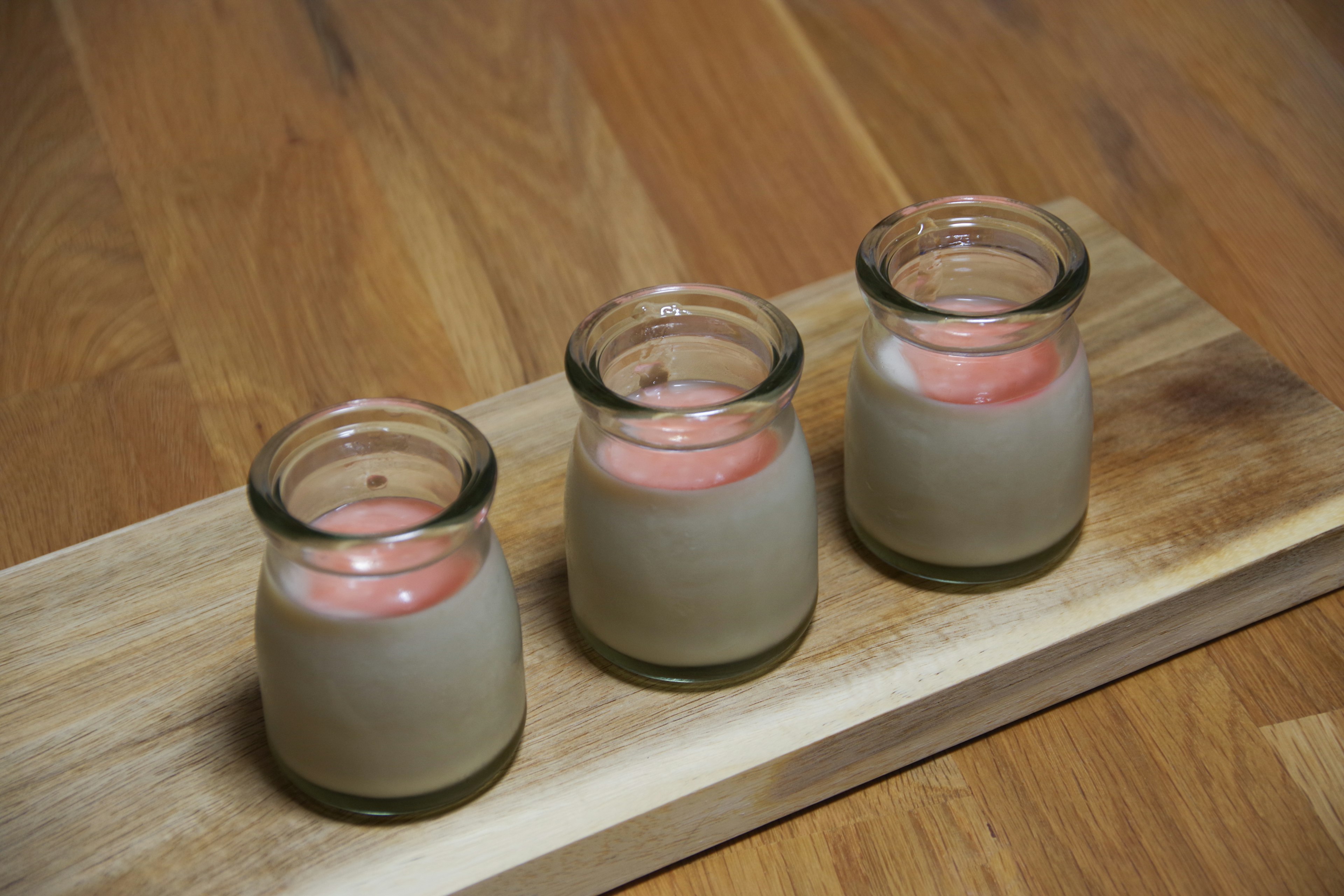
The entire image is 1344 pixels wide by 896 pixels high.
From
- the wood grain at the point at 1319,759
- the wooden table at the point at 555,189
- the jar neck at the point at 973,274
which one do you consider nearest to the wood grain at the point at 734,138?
the wooden table at the point at 555,189

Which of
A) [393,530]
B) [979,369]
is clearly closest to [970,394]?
[979,369]

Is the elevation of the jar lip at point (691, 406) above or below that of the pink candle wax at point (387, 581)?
above

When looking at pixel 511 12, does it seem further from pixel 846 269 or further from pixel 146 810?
pixel 146 810

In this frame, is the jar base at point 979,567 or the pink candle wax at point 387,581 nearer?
the pink candle wax at point 387,581

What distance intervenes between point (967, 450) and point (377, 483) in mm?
241

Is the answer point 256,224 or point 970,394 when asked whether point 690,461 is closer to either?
point 970,394

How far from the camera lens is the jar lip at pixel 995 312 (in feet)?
1.70

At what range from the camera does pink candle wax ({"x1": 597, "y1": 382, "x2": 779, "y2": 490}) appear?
499 millimetres

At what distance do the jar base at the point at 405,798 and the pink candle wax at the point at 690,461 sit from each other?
12 centimetres

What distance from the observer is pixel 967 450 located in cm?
55

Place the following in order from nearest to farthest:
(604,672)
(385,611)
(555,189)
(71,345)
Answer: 1. (385,611)
2. (604,672)
3. (71,345)
4. (555,189)

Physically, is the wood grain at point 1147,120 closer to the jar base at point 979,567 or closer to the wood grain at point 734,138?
the wood grain at point 734,138

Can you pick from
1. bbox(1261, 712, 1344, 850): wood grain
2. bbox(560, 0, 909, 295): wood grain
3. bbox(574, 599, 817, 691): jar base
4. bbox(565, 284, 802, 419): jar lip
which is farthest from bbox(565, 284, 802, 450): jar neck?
bbox(560, 0, 909, 295): wood grain

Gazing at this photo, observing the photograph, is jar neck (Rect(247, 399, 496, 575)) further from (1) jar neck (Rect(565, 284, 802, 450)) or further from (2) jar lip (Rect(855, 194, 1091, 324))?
(2) jar lip (Rect(855, 194, 1091, 324))
